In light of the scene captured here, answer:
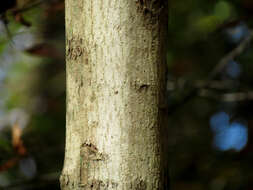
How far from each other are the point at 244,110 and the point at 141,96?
2771mm

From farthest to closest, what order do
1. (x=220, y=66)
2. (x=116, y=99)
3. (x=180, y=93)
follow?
(x=180, y=93) < (x=220, y=66) < (x=116, y=99)

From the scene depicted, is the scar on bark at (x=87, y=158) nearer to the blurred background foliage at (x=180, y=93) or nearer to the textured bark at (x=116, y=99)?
the textured bark at (x=116, y=99)

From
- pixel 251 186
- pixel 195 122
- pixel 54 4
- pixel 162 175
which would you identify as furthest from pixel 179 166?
pixel 162 175

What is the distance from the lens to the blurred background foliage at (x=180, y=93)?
154 centimetres

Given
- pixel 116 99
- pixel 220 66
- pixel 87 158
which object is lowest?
pixel 87 158

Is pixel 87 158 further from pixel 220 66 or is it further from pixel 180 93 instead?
pixel 180 93

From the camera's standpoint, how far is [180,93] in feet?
6.72

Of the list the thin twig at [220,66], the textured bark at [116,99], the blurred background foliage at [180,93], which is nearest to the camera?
the textured bark at [116,99]

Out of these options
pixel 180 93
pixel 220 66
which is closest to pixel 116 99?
pixel 220 66

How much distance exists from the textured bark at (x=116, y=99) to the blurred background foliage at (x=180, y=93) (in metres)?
0.50

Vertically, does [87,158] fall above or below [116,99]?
below

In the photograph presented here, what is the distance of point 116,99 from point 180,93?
1.41 metres

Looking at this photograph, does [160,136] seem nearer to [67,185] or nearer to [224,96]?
[67,185]

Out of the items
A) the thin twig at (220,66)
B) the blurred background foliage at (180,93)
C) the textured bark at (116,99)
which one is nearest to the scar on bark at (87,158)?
the textured bark at (116,99)
